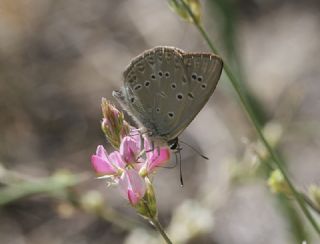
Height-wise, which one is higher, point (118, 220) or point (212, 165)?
point (118, 220)

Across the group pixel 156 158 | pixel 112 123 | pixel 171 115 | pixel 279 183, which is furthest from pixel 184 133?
pixel 112 123

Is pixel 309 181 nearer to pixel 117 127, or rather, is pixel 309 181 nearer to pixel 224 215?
pixel 224 215

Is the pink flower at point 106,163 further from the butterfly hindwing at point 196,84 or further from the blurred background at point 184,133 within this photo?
the blurred background at point 184,133

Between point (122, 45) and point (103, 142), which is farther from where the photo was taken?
point (122, 45)

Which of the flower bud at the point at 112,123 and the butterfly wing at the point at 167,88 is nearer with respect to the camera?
the flower bud at the point at 112,123

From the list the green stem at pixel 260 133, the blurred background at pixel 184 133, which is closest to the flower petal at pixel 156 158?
the green stem at pixel 260 133

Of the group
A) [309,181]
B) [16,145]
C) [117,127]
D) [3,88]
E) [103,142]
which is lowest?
[309,181]

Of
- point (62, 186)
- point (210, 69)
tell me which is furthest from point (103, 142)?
point (210, 69)
